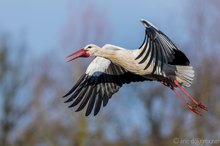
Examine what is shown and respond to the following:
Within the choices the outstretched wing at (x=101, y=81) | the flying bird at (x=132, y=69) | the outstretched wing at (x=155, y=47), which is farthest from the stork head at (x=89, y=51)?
the outstretched wing at (x=155, y=47)

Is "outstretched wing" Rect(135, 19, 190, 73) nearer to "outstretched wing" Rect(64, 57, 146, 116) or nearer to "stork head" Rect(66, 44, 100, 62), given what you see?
"stork head" Rect(66, 44, 100, 62)

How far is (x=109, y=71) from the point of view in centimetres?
1316

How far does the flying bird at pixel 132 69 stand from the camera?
11.4 metres

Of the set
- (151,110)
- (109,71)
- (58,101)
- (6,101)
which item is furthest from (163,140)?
(109,71)

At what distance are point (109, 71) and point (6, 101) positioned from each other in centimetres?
1646

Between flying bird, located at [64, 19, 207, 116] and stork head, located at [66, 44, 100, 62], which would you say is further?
stork head, located at [66, 44, 100, 62]

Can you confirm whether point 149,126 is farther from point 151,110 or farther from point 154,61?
point 154,61

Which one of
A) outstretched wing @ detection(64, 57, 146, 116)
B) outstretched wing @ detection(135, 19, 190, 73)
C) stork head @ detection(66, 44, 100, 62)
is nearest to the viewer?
outstretched wing @ detection(135, 19, 190, 73)

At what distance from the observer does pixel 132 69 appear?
1202cm

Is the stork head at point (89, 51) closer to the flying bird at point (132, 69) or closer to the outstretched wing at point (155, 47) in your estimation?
the flying bird at point (132, 69)

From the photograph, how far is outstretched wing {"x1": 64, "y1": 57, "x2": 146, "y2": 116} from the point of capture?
42.4ft

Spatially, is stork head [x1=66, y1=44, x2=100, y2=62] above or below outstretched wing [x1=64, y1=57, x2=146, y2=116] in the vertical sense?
above

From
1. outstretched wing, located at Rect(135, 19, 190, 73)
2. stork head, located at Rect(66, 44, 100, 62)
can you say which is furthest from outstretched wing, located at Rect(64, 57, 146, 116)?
outstretched wing, located at Rect(135, 19, 190, 73)

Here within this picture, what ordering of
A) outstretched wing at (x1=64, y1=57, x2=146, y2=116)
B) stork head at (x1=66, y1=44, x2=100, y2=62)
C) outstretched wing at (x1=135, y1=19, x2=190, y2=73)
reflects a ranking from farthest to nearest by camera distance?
1. outstretched wing at (x1=64, y1=57, x2=146, y2=116)
2. stork head at (x1=66, y1=44, x2=100, y2=62)
3. outstretched wing at (x1=135, y1=19, x2=190, y2=73)
